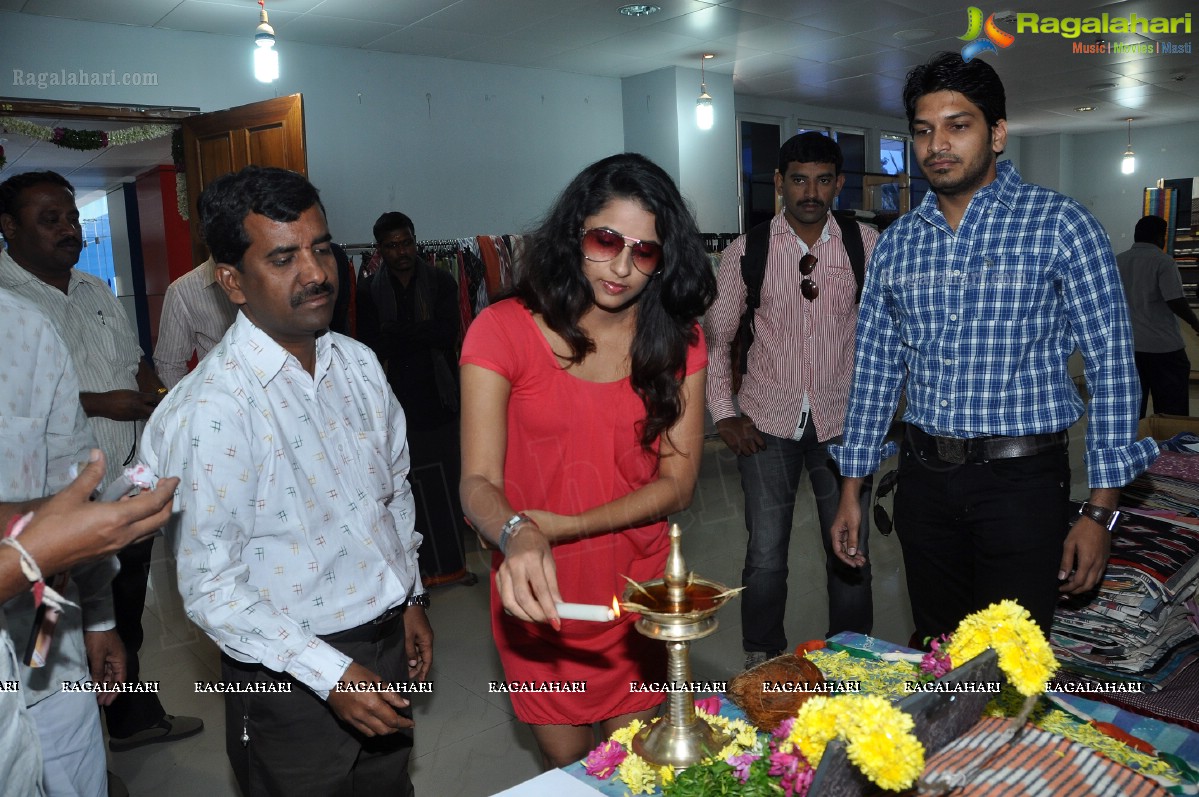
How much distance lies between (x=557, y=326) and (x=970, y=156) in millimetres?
1139

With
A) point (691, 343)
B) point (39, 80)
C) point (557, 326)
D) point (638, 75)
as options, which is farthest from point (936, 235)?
point (638, 75)

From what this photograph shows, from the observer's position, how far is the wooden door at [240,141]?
508 cm

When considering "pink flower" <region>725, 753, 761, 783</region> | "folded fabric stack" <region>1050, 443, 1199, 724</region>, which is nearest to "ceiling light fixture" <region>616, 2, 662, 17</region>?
"folded fabric stack" <region>1050, 443, 1199, 724</region>

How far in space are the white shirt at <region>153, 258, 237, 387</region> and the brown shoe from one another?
1.50m

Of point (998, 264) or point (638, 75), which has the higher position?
point (638, 75)

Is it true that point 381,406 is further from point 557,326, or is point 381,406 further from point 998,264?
point 998,264

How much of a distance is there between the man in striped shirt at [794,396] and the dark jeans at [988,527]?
0.71 meters

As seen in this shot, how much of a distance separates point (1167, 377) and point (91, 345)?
25.9ft

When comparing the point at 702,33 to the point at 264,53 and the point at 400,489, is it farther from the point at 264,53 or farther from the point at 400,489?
the point at 400,489

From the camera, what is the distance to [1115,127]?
14.5 metres

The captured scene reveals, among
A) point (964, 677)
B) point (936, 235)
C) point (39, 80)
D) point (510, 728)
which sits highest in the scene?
point (39, 80)

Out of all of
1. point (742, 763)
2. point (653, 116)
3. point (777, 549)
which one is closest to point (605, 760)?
point (742, 763)

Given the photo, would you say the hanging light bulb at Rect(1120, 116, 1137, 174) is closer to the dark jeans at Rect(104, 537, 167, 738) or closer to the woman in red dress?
the woman in red dress

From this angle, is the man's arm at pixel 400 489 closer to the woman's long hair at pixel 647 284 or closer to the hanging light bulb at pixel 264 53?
the woman's long hair at pixel 647 284
